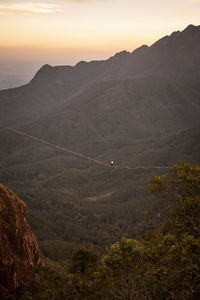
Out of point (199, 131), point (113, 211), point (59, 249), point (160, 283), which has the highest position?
point (160, 283)

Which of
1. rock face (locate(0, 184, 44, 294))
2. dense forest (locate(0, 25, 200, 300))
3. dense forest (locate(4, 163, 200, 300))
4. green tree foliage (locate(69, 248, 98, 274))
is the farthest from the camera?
green tree foliage (locate(69, 248, 98, 274))

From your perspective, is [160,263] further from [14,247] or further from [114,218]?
[114,218]

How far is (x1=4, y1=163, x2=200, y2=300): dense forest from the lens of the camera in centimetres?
1368

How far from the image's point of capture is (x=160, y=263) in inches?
596

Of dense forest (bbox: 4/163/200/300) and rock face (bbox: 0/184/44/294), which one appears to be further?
rock face (bbox: 0/184/44/294)

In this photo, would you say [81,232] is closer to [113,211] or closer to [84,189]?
[113,211]

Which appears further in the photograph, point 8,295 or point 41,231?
point 41,231

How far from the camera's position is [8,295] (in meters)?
20.9

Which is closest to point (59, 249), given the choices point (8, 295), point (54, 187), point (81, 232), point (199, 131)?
point (81, 232)

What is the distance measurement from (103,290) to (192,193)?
7.98 meters

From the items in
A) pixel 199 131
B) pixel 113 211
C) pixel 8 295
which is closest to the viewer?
pixel 8 295

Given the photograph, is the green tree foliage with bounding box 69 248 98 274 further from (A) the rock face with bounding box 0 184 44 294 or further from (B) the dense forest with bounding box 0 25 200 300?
(A) the rock face with bounding box 0 184 44 294

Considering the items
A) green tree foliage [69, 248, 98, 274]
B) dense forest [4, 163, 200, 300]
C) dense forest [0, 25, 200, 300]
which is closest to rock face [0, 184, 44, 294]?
dense forest [0, 25, 200, 300]

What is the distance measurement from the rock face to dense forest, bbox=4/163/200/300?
1450 millimetres
